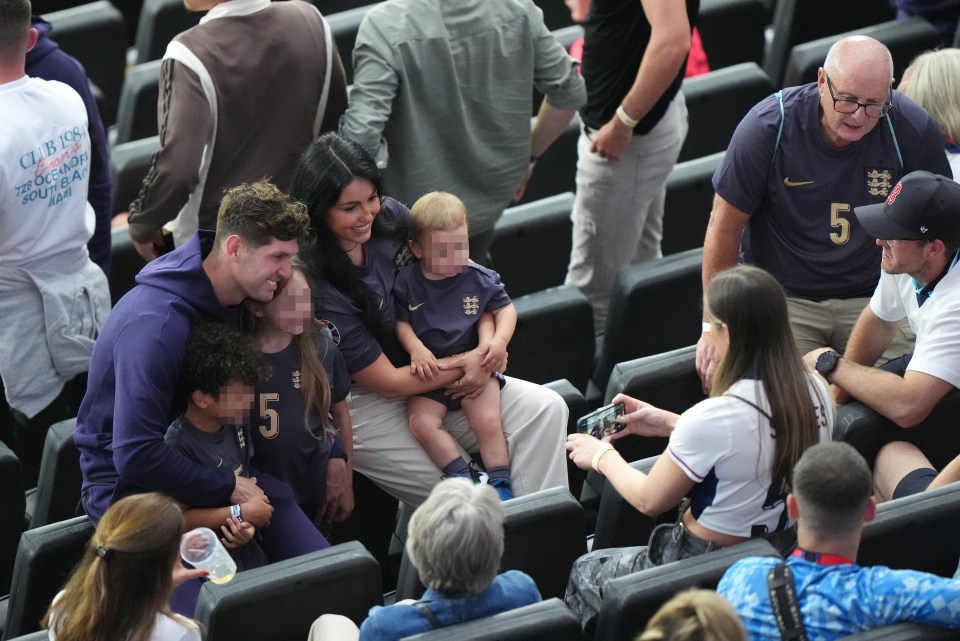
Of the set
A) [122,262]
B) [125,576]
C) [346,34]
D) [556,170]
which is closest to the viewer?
[125,576]

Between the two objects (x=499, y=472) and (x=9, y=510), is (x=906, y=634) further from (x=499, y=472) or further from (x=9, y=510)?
(x=9, y=510)

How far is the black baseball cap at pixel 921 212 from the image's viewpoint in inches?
123

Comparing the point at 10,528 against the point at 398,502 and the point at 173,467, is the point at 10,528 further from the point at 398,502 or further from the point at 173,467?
the point at 398,502

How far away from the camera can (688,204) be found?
15.6 feet

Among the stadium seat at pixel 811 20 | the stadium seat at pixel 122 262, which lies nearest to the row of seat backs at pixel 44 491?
the stadium seat at pixel 122 262

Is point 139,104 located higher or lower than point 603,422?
lower

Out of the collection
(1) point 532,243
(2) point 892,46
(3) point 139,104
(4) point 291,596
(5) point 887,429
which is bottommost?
(3) point 139,104

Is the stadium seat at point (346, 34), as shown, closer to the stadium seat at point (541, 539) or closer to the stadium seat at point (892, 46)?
the stadium seat at point (892, 46)

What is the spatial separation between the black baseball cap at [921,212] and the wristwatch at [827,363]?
344 mm

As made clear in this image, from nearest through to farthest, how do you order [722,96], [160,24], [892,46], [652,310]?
[652,310] < [892,46] < [722,96] < [160,24]

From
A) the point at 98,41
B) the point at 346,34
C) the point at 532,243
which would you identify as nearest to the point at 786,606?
the point at 532,243

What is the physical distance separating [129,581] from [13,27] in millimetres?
1862

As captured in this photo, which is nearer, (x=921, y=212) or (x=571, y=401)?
(x=921, y=212)

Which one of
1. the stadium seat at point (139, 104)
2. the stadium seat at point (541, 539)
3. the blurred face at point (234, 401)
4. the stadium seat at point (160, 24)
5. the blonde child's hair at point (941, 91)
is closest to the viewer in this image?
the stadium seat at point (541, 539)
